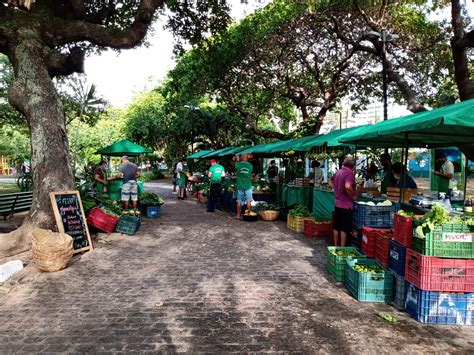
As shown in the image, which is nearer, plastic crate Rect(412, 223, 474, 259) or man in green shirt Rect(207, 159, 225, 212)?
plastic crate Rect(412, 223, 474, 259)

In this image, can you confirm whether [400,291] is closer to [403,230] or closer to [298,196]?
[403,230]

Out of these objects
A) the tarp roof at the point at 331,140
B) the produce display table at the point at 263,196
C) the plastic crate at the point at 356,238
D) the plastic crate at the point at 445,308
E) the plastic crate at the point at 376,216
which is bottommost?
the plastic crate at the point at 445,308

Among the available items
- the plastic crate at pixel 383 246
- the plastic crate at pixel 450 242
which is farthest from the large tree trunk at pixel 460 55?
the plastic crate at pixel 450 242

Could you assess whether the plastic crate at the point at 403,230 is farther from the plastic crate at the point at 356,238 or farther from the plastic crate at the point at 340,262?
the plastic crate at the point at 356,238

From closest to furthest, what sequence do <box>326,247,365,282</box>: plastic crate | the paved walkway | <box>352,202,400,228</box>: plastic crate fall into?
the paved walkway, <box>326,247,365,282</box>: plastic crate, <box>352,202,400,228</box>: plastic crate

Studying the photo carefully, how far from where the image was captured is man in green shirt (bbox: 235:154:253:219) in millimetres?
11180

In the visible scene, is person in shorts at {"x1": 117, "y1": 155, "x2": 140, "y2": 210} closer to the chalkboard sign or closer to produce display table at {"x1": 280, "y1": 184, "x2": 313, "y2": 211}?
the chalkboard sign

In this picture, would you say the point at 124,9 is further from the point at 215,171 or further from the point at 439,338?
the point at 439,338

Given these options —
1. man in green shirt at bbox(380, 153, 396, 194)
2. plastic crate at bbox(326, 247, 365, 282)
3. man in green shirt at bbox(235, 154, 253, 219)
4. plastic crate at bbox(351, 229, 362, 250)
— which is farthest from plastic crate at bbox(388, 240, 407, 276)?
man in green shirt at bbox(235, 154, 253, 219)

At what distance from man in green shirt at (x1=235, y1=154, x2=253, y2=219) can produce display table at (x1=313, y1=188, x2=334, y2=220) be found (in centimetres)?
216

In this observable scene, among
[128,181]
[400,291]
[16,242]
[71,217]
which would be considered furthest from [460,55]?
[16,242]

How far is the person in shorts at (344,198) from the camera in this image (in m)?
6.81

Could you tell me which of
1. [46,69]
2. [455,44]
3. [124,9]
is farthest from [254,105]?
[46,69]

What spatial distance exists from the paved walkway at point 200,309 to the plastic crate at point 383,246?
2.50 feet
